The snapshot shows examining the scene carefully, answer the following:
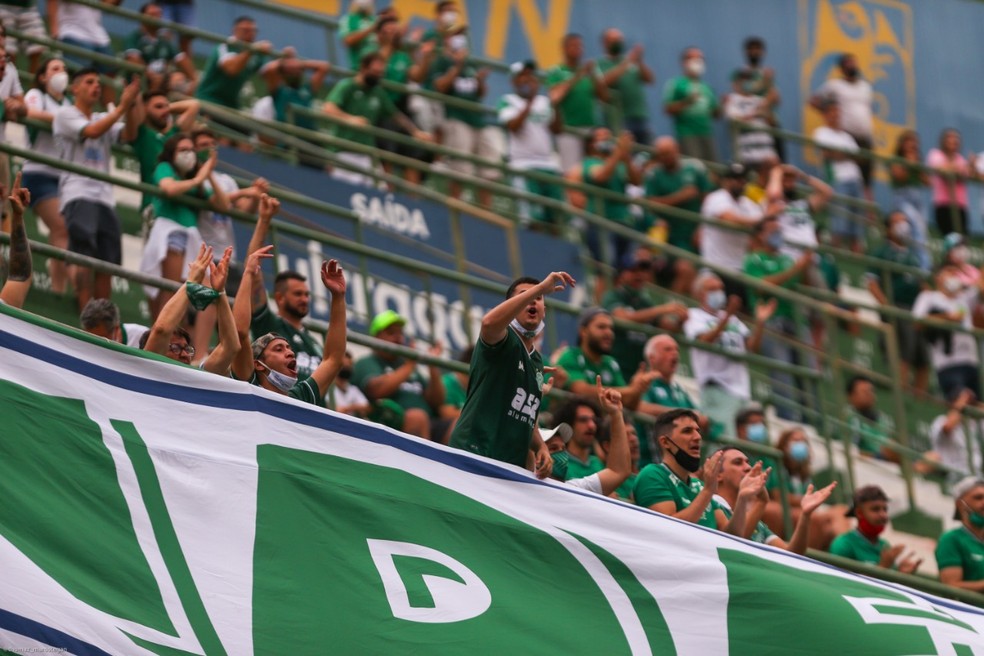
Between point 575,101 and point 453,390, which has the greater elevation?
point 575,101

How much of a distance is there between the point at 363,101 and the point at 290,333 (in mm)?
7239

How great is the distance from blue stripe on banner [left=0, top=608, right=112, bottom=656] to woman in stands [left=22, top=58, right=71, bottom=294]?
15.2 feet

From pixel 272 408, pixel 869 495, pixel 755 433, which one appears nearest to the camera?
pixel 272 408

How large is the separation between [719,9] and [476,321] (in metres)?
11.2

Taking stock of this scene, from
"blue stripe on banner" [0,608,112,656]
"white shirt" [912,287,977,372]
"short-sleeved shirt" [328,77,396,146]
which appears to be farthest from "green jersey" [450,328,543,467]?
"white shirt" [912,287,977,372]

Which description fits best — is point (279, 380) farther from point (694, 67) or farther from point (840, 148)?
point (840, 148)

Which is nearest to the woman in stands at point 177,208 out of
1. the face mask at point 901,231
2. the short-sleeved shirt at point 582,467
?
the short-sleeved shirt at point 582,467

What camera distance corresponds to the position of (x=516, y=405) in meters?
8.99

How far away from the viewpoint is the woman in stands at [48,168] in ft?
40.2

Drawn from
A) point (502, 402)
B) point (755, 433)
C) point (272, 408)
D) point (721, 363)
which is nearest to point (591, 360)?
point (755, 433)

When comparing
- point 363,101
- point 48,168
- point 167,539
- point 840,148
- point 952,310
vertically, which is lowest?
point 167,539

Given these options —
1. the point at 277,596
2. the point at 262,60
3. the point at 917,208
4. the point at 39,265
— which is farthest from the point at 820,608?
the point at 917,208

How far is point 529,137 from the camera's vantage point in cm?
1878

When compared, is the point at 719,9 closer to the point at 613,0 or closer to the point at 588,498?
the point at 613,0
